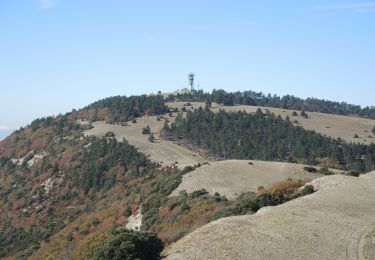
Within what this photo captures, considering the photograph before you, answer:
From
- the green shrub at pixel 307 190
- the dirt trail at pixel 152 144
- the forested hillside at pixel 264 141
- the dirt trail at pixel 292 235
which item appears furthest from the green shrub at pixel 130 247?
the forested hillside at pixel 264 141

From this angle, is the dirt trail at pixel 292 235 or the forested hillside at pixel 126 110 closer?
the dirt trail at pixel 292 235

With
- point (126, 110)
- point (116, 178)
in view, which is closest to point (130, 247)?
point (116, 178)

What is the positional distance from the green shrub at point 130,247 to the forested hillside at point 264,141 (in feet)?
285

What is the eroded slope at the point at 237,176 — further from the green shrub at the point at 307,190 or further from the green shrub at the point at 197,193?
the green shrub at the point at 307,190

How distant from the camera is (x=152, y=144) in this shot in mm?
131750

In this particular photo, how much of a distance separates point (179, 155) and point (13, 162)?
197 feet

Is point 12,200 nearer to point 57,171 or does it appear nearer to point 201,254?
point 57,171

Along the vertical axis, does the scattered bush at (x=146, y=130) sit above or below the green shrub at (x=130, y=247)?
below

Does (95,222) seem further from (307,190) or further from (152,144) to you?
(152,144)

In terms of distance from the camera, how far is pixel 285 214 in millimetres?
34156

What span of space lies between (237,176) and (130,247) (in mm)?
39522

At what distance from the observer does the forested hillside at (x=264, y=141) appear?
11781 centimetres

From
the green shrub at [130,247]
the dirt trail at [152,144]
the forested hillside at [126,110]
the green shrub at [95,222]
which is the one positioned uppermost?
the forested hillside at [126,110]

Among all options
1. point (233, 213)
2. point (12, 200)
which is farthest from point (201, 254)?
point (12, 200)
